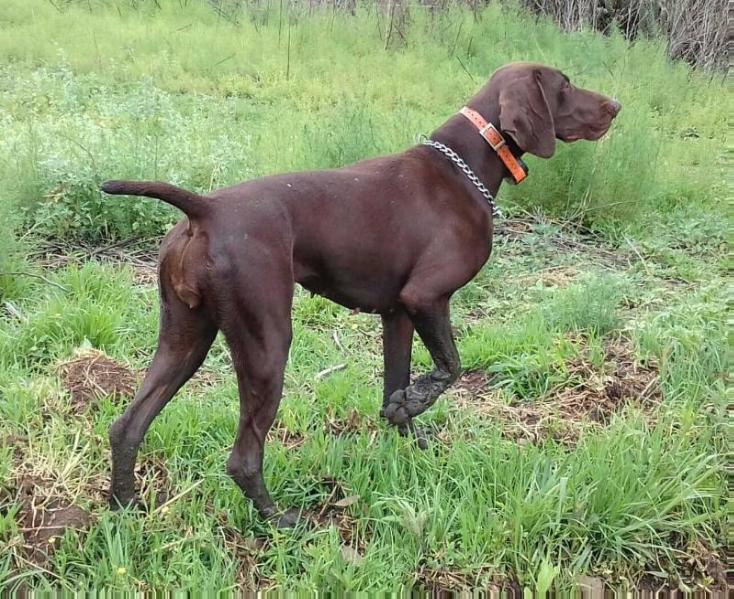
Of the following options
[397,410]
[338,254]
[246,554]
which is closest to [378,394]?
[397,410]

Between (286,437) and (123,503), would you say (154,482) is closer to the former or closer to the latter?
(123,503)

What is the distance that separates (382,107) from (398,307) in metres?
5.76

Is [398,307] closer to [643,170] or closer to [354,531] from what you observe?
[354,531]

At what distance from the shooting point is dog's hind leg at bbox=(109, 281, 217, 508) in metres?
2.72

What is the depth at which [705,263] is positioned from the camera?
554 centimetres

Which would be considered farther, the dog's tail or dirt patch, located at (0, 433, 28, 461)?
dirt patch, located at (0, 433, 28, 461)

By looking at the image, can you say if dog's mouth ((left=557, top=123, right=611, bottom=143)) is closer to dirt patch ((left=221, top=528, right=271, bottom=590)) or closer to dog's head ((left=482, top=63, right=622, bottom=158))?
dog's head ((left=482, top=63, right=622, bottom=158))

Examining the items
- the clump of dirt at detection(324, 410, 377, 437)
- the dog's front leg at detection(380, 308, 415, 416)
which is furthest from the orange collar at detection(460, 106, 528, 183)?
the clump of dirt at detection(324, 410, 377, 437)

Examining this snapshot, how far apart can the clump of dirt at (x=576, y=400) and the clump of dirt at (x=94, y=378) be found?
1.55m

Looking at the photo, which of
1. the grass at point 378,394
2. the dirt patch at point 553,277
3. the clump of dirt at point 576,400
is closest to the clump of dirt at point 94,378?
the grass at point 378,394

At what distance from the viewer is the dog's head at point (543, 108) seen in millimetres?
3141

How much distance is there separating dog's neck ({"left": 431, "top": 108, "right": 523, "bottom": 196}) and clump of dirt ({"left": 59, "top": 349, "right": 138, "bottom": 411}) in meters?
1.73

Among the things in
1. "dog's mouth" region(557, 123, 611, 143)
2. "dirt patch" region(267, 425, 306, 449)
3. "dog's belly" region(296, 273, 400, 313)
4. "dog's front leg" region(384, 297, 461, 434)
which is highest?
"dog's mouth" region(557, 123, 611, 143)

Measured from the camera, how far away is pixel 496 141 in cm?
318
